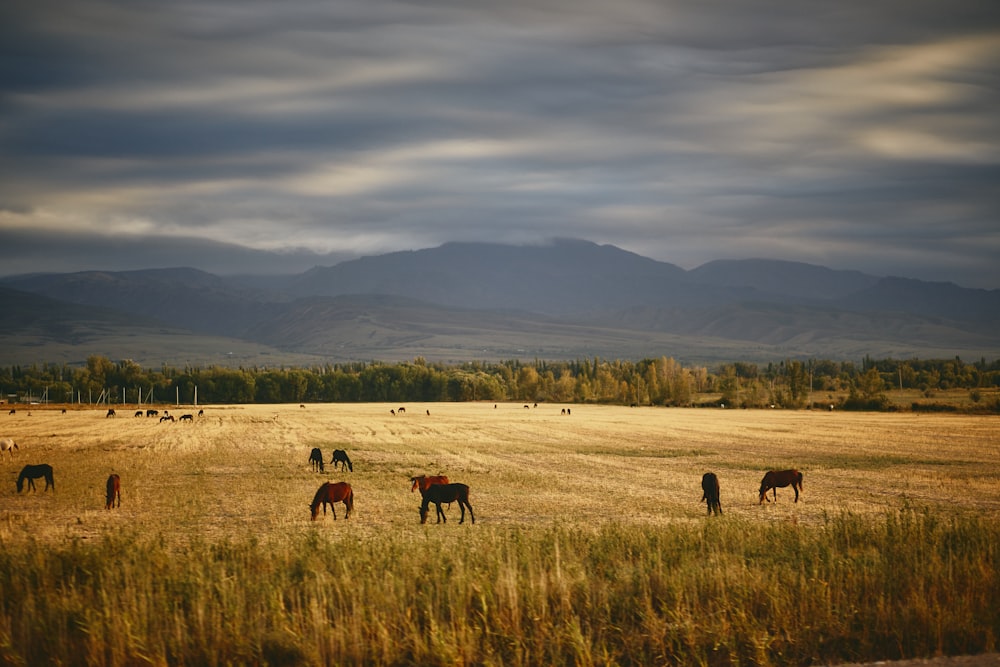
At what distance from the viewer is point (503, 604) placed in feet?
37.4

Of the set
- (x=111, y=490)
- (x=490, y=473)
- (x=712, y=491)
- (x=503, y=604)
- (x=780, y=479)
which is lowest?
(x=490, y=473)

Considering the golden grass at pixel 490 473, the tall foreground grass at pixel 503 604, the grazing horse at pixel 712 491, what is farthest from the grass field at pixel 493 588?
the grazing horse at pixel 712 491

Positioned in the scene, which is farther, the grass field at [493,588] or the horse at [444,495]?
the horse at [444,495]

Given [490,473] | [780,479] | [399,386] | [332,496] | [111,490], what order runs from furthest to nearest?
[399,386] < [490,473] < [780,479] < [111,490] < [332,496]

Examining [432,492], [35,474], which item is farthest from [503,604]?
[35,474]

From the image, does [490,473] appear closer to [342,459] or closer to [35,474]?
[342,459]

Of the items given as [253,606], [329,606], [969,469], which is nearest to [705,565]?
[329,606]

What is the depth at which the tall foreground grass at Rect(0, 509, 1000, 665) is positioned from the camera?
34.1ft

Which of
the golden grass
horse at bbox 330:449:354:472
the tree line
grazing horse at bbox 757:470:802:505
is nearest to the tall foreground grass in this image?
the golden grass

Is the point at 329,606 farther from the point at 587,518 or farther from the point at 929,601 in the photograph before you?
the point at 587,518

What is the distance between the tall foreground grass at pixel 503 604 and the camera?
409 inches

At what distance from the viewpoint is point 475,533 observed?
19516mm

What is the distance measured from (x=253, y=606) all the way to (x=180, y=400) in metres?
178

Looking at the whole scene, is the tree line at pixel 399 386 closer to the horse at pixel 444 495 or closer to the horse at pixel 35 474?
the horse at pixel 35 474
